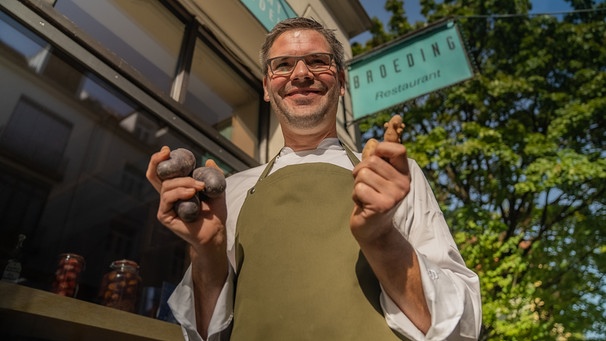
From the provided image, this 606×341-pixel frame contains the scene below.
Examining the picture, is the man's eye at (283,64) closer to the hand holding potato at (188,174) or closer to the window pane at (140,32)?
the hand holding potato at (188,174)

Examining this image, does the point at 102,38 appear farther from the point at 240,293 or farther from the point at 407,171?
the point at 407,171

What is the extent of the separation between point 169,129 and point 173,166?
257cm

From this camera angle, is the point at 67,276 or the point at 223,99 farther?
the point at 223,99

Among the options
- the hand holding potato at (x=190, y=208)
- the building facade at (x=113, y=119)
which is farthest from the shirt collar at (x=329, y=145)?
the building facade at (x=113, y=119)

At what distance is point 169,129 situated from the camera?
11.6 feet

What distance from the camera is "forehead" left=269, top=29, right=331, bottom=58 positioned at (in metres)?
1.70

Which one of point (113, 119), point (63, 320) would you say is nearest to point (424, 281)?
point (63, 320)

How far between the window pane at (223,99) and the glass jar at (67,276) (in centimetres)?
178

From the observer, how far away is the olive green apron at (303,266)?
1.15 meters

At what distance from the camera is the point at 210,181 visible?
115cm

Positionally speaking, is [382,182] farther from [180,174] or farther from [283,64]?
[283,64]

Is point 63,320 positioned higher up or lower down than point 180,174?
lower down

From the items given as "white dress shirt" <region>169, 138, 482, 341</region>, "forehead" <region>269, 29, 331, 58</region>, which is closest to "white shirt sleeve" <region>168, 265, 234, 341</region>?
"white dress shirt" <region>169, 138, 482, 341</region>

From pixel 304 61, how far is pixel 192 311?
103 cm
